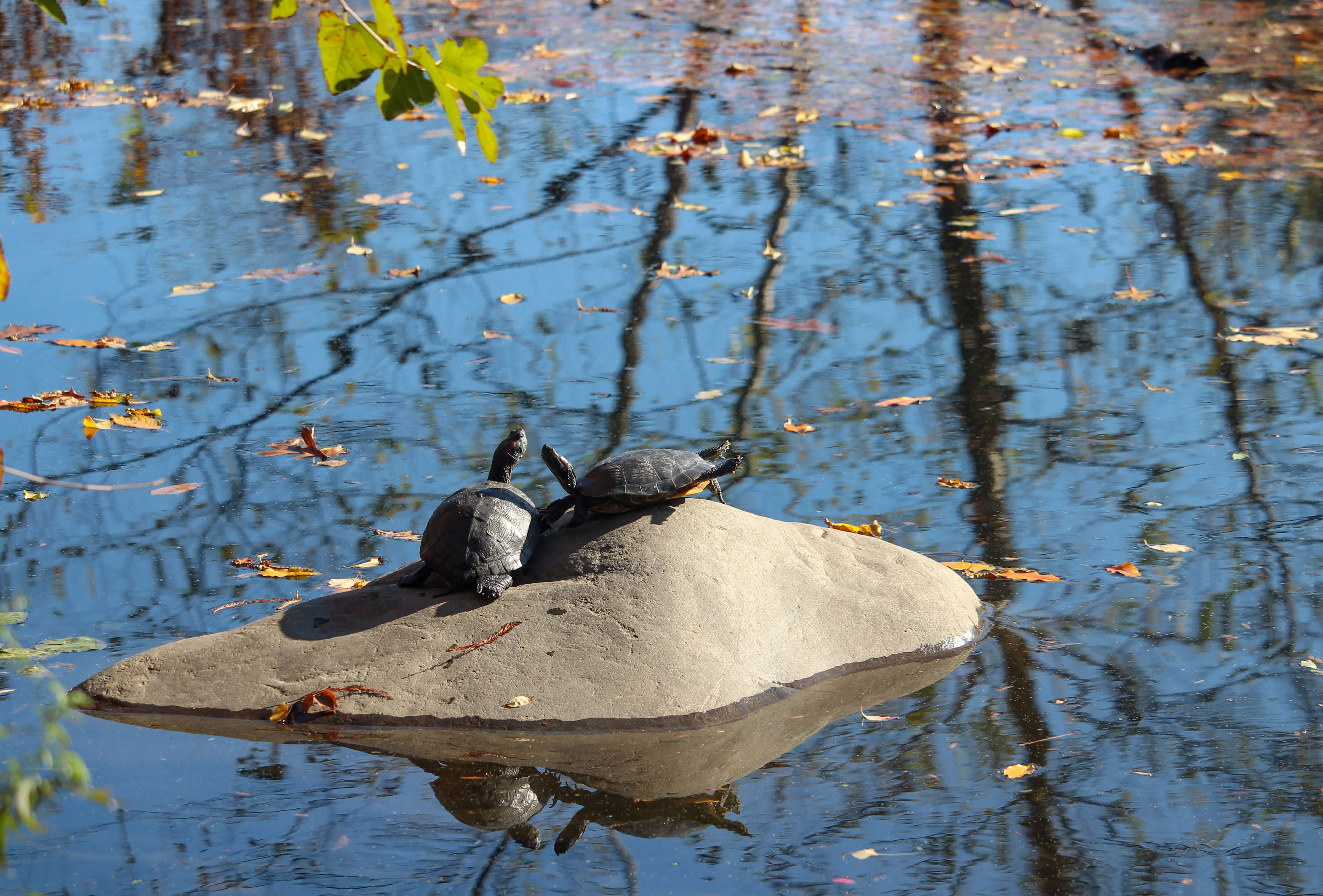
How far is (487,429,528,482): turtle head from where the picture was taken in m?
5.01

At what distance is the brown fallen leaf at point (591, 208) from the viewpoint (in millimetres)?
9711

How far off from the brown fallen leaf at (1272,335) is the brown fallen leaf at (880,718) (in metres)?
4.59

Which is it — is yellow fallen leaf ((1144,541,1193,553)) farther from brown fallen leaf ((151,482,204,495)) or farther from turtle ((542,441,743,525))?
brown fallen leaf ((151,482,204,495))

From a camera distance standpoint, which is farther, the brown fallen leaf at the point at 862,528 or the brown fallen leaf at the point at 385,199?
the brown fallen leaf at the point at 385,199

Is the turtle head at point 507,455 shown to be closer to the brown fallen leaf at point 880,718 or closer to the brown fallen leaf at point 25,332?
the brown fallen leaf at point 880,718

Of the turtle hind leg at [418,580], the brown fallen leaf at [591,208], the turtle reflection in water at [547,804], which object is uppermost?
the brown fallen leaf at [591,208]

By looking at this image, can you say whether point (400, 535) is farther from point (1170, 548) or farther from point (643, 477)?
point (1170, 548)

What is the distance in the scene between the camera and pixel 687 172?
10.6 m

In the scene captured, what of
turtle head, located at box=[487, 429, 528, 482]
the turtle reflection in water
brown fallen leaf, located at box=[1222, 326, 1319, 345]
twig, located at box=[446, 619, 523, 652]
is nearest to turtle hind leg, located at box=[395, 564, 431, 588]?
twig, located at box=[446, 619, 523, 652]

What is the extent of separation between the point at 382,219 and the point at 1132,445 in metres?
6.17

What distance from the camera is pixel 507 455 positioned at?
5027mm

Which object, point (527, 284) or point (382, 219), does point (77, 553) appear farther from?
point (382, 219)

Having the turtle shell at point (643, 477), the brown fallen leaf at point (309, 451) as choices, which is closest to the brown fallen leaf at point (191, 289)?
the brown fallen leaf at point (309, 451)

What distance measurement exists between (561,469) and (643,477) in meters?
0.38
